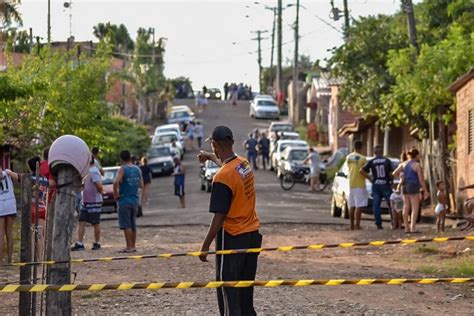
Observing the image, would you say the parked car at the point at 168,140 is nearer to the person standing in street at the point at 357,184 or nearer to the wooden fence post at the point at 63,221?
the person standing in street at the point at 357,184

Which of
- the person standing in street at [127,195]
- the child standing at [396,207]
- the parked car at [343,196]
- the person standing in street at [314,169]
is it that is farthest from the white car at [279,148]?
the person standing in street at [127,195]

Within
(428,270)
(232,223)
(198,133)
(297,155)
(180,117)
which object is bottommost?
(428,270)

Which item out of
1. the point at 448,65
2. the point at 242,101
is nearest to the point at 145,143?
the point at 448,65

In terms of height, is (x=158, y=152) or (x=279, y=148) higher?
(x=279, y=148)

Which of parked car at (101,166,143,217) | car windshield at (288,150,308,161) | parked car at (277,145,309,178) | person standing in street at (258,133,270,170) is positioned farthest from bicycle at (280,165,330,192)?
parked car at (101,166,143,217)

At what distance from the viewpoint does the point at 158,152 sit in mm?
55188

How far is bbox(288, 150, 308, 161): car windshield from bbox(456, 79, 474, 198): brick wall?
18173mm

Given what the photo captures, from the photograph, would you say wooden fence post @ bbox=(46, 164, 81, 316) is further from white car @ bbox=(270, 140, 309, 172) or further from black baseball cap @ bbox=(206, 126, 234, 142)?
white car @ bbox=(270, 140, 309, 172)

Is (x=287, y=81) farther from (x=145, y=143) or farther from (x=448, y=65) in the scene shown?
(x=448, y=65)

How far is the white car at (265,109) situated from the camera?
84438 millimetres

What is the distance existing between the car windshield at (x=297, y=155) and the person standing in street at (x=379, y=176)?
864 inches

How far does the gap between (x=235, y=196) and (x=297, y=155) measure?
36566mm

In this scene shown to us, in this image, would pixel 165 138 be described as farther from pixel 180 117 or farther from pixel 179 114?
pixel 179 114

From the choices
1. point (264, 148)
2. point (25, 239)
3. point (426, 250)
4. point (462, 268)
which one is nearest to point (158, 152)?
point (264, 148)
